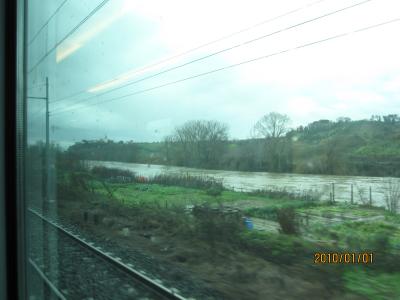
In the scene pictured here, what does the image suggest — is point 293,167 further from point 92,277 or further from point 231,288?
point 92,277

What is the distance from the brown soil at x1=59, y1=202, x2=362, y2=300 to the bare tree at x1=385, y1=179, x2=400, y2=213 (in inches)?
17.2

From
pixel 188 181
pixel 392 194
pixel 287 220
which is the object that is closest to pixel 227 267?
pixel 287 220

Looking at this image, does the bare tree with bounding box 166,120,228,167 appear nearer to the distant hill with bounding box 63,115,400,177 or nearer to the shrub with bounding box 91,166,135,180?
the distant hill with bounding box 63,115,400,177

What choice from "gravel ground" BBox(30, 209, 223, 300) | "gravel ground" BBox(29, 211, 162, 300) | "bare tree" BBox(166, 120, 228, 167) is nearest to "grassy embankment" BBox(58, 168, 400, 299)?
"bare tree" BBox(166, 120, 228, 167)

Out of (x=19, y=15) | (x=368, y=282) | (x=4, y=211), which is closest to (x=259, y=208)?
(x=368, y=282)

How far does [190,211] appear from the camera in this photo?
328cm

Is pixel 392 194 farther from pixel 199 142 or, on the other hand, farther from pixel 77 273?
pixel 77 273

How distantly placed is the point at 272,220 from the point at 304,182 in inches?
15.5

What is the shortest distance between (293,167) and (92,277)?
7.15 feet

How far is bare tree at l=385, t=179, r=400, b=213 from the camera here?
1579mm

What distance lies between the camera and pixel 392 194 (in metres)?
1.60

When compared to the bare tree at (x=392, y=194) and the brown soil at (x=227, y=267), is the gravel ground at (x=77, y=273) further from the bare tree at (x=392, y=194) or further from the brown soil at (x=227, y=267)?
the bare tree at (x=392, y=194)
